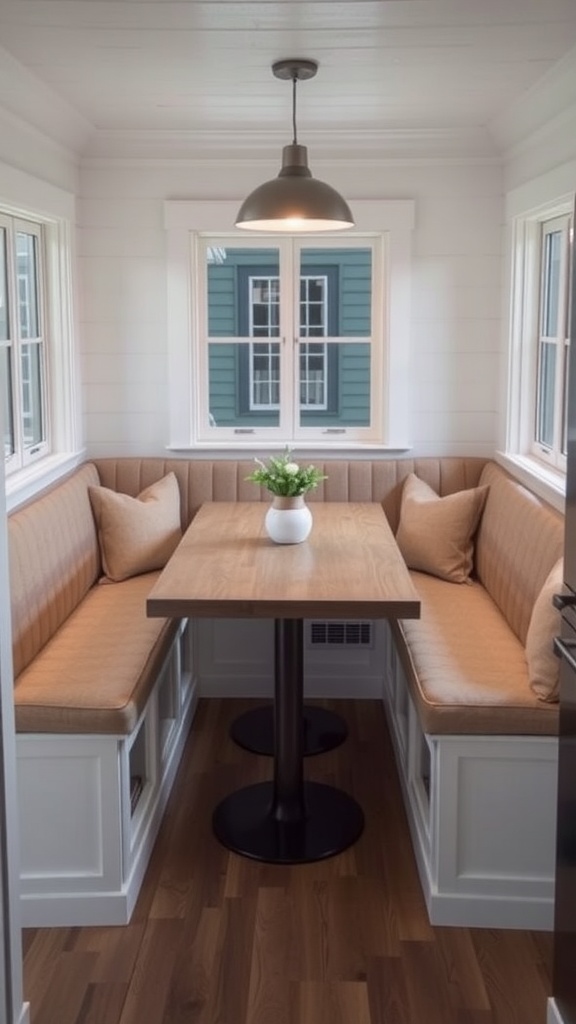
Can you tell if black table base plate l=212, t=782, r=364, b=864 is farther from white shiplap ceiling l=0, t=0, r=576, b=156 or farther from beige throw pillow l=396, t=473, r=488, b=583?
white shiplap ceiling l=0, t=0, r=576, b=156

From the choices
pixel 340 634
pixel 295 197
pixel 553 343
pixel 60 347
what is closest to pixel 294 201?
pixel 295 197

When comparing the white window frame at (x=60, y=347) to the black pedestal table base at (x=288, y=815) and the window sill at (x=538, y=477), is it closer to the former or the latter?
the black pedestal table base at (x=288, y=815)

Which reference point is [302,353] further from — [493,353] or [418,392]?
[493,353]

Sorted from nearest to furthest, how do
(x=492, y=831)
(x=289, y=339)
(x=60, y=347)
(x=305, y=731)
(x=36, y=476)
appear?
(x=492, y=831), (x=36, y=476), (x=305, y=731), (x=60, y=347), (x=289, y=339)

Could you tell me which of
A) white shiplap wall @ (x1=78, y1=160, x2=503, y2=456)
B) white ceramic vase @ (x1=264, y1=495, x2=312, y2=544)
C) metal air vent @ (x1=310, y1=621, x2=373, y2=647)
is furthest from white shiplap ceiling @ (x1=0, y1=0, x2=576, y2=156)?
metal air vent @ (x1=310, y1=621, x2=373, y2=647)

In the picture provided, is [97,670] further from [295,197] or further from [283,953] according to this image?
[295,197]

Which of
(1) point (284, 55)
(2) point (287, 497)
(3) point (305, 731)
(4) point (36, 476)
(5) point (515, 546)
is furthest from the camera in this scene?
(3) point (305, 731)


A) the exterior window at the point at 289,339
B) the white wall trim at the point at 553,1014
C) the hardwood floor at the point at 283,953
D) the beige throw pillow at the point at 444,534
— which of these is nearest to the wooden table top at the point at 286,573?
the beige throw pillow at the point at 444,534

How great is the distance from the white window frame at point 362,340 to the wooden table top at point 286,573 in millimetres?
629

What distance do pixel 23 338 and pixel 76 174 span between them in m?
0.83

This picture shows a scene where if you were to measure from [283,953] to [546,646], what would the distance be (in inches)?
42.7

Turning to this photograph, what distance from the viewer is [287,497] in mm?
3523

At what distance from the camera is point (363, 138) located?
4.32 m

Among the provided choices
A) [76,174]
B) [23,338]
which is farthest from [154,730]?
[76,174]
